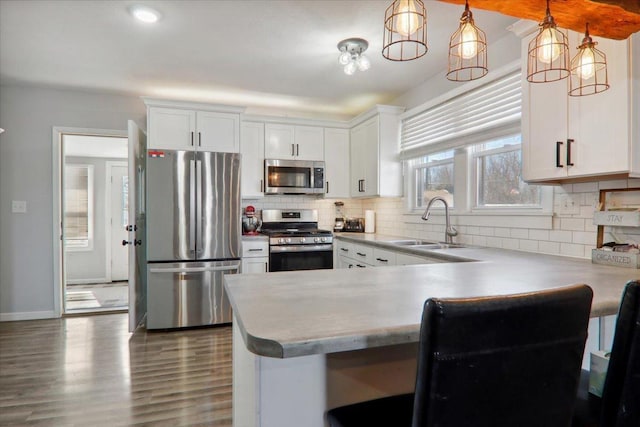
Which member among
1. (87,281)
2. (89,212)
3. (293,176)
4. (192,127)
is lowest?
(87,281)

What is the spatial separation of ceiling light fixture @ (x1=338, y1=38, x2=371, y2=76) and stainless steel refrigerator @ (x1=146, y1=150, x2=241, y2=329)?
1534 millimetres

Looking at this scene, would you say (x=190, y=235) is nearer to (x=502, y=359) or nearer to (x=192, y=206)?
(x=192, y=206)

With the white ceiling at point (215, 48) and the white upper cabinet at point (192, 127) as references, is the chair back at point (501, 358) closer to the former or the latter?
the white ceiling at point (215, 48)

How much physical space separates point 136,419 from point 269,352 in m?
1.81

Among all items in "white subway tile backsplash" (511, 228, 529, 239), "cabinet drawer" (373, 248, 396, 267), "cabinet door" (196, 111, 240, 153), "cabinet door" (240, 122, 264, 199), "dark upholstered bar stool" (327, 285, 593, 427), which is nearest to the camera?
"dark upholstered bar stool" (327, 285, 593, 427)

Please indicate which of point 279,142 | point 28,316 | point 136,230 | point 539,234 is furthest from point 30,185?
point 539,234

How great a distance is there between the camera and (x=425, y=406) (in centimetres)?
66

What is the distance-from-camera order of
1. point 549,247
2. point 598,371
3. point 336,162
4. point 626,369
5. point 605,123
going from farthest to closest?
point 336,162, point 549,247, point 605,123, point 598,371, point 626,369

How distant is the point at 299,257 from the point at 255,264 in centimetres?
48

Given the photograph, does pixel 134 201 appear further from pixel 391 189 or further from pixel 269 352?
pixel 269 352

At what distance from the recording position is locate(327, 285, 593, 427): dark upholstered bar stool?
2.10ft

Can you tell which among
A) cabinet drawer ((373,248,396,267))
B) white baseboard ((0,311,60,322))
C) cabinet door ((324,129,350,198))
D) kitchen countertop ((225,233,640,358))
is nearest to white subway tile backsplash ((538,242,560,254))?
kitchen countertop ((225,233,640,358))

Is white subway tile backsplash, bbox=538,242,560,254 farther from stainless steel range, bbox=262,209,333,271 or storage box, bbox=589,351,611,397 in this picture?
stainless steel range, bbox=262,209,333,271

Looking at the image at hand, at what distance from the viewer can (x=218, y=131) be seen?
3848 millimetres
